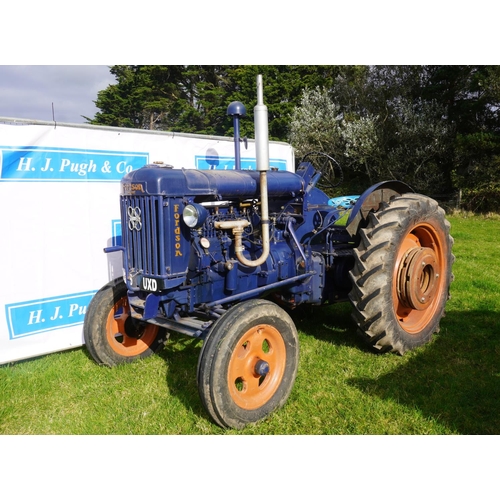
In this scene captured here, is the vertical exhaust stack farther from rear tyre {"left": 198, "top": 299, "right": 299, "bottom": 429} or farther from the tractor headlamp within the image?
rear tyre {"left": 198, "top": 299, "right": 299, "bottom": 429}

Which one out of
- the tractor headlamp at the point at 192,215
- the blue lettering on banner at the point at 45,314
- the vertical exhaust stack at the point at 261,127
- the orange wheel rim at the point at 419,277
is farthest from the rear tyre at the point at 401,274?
the blue lettering on banner at the point at 45,314

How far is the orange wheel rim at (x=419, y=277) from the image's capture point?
13.1 ft

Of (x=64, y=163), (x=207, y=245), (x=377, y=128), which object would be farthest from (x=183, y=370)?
(x=377, y=128)

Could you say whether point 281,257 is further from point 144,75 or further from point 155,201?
point 144,75

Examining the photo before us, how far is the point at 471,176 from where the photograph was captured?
581 inches

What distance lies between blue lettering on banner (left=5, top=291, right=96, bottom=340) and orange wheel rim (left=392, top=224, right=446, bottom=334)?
10.9ft

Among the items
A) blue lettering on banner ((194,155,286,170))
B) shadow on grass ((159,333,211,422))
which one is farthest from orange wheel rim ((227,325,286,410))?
blue lettering on banner ((194,155,286,170))

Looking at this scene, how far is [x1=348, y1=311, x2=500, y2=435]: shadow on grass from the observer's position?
120 inches

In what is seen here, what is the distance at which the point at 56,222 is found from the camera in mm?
4480

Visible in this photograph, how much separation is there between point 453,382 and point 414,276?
38.2 inches

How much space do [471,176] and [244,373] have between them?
1439cm

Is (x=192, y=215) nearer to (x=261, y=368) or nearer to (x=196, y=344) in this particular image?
(x=261, y=368)

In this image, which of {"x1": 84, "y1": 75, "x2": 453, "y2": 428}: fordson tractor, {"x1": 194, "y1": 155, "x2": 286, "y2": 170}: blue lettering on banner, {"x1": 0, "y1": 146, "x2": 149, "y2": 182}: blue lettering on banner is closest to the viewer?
{"x1": 84, "y1": 75, "x2": 453, "y2": 428}: fordson tractor

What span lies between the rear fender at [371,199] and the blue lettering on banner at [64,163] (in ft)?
8.38
